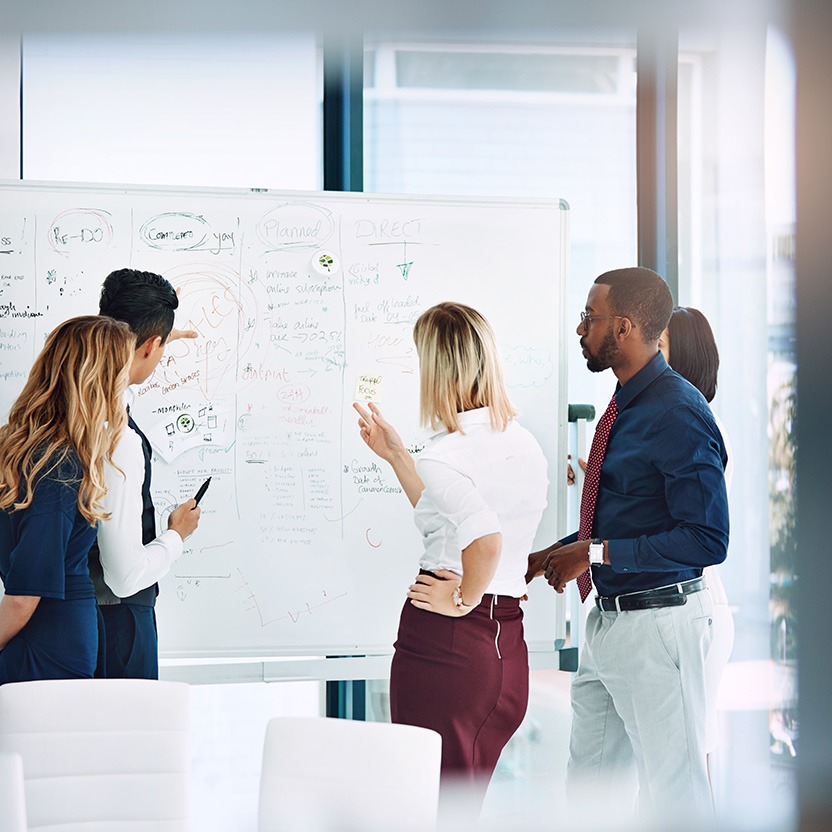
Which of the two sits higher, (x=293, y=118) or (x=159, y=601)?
(x=293, y=118)

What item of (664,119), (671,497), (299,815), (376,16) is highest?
(664,119)

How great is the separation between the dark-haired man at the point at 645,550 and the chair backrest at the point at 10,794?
1310 millimetres

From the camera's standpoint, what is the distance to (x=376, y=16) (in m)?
0.28

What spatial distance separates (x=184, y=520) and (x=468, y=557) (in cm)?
79

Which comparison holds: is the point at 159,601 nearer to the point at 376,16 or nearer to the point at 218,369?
the point at 218,369

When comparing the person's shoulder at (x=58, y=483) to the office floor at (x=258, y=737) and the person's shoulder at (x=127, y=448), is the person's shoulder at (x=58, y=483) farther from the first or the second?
the office floor at (x=258, y=737)

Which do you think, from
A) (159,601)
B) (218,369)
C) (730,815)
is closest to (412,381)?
(218,369)

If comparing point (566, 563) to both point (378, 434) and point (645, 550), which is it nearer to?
point (645, 550)

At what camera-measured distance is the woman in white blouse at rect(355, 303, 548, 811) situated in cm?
201

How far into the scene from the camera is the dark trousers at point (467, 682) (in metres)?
2.01

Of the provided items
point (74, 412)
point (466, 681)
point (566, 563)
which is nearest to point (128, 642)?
point (74, 412)

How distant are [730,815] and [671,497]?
1810 mm

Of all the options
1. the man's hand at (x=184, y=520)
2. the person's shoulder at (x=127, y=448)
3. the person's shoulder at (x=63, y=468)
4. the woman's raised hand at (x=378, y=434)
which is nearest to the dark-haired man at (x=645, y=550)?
the woman's raised hand at (x=378, y=434)

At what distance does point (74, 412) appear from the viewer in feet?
6.21
